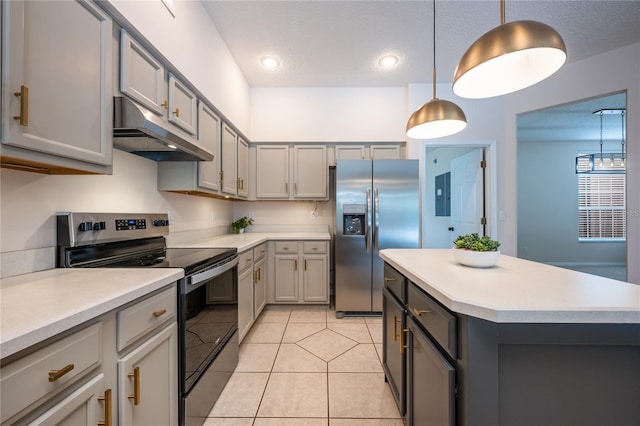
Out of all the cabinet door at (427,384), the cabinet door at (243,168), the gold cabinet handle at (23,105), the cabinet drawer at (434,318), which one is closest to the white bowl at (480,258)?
the cabinet drawer at (434,318)

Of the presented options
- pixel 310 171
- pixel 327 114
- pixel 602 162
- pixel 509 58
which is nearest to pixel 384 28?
pixel 327 114

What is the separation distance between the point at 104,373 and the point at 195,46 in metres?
2.17

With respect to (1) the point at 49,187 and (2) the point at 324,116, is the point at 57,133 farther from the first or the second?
(2) the point at 324,116

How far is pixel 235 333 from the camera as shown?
75.9 inches

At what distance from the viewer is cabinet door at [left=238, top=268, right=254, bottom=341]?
215 centimetres

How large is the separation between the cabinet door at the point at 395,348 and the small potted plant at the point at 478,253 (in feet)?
1.34

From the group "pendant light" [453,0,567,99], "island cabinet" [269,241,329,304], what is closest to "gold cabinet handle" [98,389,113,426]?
"pendant light" [453,0,567,99]

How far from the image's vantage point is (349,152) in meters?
3.44

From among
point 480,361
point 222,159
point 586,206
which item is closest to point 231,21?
point 222,159

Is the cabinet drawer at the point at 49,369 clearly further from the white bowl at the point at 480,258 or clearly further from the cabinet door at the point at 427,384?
the white bowl at the point at 480,258

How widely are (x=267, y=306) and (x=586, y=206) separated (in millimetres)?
7123

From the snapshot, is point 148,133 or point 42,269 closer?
point 42,269

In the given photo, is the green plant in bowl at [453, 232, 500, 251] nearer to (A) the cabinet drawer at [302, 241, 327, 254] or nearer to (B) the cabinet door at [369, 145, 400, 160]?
(A) the cabinet drawer at [302, 241, 327, 254]

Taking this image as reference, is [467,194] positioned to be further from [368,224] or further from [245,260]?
[245,260]
